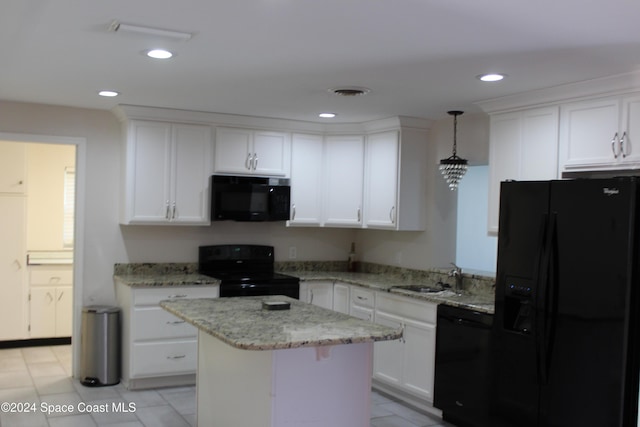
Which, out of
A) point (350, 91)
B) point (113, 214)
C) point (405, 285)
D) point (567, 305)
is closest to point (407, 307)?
point (405, 285)

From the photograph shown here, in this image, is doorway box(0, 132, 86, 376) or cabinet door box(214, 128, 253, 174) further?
doorway box(0, 132, 86, 376)

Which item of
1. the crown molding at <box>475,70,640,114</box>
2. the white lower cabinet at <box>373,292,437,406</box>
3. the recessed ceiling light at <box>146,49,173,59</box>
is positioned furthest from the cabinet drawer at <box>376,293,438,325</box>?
the recessed ceiling light at <box>146,49,173,59</box>

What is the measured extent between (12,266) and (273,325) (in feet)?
13.7

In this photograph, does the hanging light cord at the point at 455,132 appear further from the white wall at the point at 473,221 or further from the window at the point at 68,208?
the window at the point at 68,208

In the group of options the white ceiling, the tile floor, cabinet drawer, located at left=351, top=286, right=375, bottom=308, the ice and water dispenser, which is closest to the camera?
the white ceiling

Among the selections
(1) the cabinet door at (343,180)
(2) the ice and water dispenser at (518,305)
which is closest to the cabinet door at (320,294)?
(1) the cabinet door at (343,180)

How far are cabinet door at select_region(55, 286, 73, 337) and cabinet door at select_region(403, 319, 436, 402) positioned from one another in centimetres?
363

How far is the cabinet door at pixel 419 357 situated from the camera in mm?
4516

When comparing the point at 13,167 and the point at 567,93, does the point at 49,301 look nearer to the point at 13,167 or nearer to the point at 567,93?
the point at 13,167

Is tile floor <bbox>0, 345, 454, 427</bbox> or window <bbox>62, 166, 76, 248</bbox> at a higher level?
window <bbox>62, 166, 76, 248</bbox>

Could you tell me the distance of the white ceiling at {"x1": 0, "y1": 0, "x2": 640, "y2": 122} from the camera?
2545mm

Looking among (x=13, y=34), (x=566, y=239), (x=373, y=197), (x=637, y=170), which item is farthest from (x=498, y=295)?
(x=13, y=34)

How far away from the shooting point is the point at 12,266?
20.4ft

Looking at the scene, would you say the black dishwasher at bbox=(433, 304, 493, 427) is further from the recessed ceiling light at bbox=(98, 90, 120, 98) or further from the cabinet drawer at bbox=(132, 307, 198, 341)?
the recessed ceiling light at bbox=(98, 90, 120, 98)
